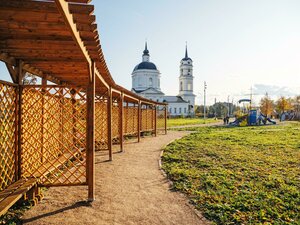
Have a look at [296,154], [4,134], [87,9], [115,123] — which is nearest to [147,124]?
[115,123]

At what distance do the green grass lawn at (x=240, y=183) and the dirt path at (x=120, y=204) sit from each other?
373 millimetres

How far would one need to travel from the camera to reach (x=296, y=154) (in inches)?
309

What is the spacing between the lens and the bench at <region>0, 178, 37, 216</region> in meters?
3.05

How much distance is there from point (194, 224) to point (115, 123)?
8086 millimetres

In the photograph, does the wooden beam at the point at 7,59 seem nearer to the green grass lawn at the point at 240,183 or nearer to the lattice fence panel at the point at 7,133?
the lattice fence panel at the point at 7,133

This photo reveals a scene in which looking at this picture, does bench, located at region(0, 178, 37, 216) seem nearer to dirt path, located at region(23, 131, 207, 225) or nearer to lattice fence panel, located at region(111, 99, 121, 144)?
dirt path, located at region(23, 131, 207, 225)

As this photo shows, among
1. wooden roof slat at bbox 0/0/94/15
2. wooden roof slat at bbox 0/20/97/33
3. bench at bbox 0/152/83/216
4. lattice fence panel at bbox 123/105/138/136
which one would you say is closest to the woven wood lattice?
lattice fence panel at bbox 123/105/138/136

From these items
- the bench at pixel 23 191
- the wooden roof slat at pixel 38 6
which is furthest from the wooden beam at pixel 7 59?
the bench at pixel 23 191

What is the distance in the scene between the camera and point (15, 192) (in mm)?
3506

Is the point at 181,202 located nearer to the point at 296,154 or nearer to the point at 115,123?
the point at 296,154

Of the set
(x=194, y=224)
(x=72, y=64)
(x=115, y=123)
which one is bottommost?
(x=194, y=224)

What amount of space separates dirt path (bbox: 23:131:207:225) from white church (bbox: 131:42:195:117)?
5486 cm

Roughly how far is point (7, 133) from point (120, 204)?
2215mm

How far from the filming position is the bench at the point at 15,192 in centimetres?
305
